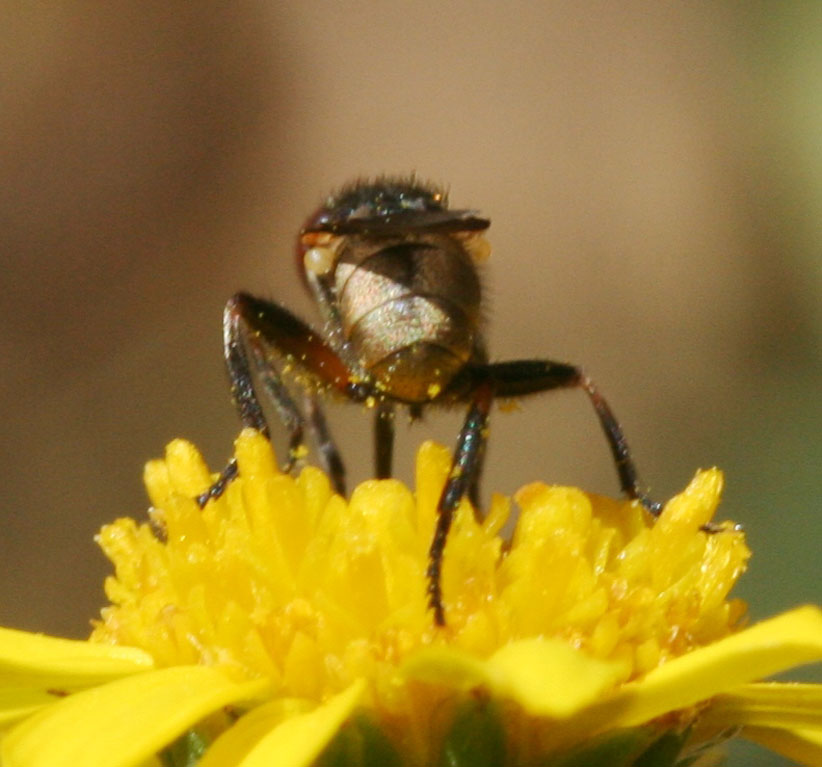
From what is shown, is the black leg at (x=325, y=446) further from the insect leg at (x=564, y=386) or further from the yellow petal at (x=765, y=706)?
the yellow petal at (x=765, y=706)

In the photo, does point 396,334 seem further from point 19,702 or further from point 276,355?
point 19,702

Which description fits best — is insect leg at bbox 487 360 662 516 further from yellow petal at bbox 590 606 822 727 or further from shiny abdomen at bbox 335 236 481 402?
yellow petal at bbox 590 606 822 727

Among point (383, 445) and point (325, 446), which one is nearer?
point (383, 445)

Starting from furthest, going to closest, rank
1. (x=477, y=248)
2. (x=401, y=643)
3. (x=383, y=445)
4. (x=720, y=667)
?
(x=383, y=445)
(x=477, y=248)
(x=401, y=643)
(x=720, y=667)

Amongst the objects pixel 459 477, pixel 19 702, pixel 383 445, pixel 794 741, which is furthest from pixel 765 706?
pixel 19 702

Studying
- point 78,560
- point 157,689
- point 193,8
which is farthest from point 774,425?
point 157,689

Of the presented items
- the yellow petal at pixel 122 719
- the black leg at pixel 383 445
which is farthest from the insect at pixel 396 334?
the yellow petal at pixel 122 719

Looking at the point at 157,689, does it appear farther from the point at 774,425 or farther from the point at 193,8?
the point at 193,8
